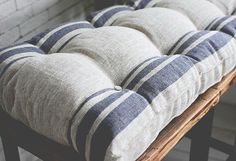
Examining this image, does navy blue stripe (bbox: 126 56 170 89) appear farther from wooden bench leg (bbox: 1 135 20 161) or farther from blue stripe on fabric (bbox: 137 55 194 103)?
wooden bench leg (bbox: 1 135 20 161)

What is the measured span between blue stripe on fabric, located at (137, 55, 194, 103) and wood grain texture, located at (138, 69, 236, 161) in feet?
0.28

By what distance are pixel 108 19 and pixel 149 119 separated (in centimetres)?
42

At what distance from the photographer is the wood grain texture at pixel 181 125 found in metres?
0.74

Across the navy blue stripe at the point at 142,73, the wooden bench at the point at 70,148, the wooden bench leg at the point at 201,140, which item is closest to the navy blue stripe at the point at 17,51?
the wooden bench at the point at 70,148

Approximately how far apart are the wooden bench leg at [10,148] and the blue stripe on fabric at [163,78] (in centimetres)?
31

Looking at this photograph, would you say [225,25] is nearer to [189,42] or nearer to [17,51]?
[189,42]

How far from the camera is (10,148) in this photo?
2.92 ft

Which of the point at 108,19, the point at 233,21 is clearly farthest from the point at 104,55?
the point at 233,21

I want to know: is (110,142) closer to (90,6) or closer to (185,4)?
(185,4)

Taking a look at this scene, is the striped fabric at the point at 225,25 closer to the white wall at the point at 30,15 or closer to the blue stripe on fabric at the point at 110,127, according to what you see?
the blue stripe on fabric at the point at 110,127

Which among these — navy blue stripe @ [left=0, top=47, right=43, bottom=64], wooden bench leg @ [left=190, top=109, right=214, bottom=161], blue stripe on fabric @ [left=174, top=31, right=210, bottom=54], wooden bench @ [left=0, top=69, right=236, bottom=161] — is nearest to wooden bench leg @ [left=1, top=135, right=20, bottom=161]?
wooden bench @ [left=0, top=69, right=236, bottom=161]

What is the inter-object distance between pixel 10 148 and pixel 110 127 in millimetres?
330

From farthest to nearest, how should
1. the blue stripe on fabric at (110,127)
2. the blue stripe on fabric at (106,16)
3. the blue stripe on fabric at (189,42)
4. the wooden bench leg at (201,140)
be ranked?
1. the wooden bench leg at (201,140)
2. the blue stripe on fabric at (106,16)
3. the blue stripe on fabric at (189,42)
4. the blue stripe on fabric at (110,127)

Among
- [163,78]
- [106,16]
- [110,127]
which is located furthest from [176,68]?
[106,16]
